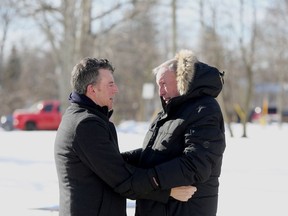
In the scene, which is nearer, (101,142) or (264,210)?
(101,142)

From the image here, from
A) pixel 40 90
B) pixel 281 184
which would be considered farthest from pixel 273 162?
pixel 40 90

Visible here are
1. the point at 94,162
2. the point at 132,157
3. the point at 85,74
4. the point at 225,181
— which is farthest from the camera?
the point at 225,181

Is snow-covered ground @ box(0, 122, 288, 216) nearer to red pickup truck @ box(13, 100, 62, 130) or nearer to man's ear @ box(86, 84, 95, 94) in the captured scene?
man's ear @ box(86, 84, 95, 94)

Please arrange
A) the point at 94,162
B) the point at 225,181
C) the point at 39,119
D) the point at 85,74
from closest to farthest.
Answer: the point at 94,162 < the point at 85,74 < the point at 225,181 < the point at 39,119

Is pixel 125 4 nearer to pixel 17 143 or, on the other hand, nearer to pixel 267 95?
pixel 17 143

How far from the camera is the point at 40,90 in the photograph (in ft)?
189

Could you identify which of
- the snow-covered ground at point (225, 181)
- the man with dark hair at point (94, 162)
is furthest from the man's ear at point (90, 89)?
the snow-covered ground at point (225, 181)

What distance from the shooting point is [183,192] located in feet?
10.7

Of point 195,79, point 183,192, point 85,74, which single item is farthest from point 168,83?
point 183,192

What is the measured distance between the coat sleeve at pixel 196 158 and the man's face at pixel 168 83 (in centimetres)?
28

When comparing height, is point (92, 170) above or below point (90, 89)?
below

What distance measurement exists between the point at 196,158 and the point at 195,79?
0.47 meters

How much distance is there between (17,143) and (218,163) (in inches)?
368

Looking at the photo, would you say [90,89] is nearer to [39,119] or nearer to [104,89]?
[104,89]
